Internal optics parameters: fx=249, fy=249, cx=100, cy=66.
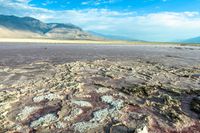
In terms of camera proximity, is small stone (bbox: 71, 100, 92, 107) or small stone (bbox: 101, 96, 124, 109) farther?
small stone (bbox: 71, 100, 92, 107)

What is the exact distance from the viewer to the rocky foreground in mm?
9211

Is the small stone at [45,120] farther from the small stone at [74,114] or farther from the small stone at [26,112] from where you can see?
the small stone at [26,112]

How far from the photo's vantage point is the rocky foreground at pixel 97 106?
921cm

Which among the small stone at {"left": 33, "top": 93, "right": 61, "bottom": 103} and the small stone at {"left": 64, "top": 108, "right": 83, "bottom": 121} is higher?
the small stone at {"left": 64, "top": 108, "right": 83, "bottom": 121}

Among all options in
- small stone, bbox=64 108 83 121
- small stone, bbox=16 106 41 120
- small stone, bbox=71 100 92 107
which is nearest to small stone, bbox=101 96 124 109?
small stone, bbox=71 100 92 107

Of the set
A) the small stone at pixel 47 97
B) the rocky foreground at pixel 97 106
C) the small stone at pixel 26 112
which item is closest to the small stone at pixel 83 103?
the rocky foreground at pixel 97 106

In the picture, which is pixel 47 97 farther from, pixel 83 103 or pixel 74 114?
pixel 74 114

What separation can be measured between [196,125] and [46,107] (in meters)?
6.40

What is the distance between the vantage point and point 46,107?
1132 centimetres

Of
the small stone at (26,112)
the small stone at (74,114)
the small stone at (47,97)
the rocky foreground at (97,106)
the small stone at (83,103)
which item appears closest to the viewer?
the rocky foreground at (97,106)

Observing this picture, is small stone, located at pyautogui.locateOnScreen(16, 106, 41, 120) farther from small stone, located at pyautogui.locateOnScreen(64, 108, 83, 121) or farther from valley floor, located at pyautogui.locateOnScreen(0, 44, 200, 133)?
small stone, located at pyautogui.locateOnScreen(64, 108, 83, 121)

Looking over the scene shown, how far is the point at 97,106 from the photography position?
37.4 ft

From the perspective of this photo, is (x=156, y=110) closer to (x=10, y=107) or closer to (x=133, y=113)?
(x=133, y=113)

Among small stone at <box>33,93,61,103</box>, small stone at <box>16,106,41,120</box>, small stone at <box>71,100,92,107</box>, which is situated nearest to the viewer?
small stone at <box>16,106,41,120</box>
